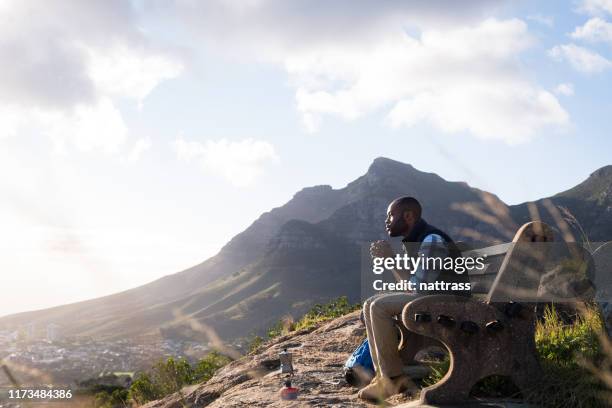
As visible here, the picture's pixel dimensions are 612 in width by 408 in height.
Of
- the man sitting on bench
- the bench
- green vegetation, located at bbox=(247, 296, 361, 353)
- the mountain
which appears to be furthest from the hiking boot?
the mountain

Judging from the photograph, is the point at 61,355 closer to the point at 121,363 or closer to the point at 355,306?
the point at 121,363

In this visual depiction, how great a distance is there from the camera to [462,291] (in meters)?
5.17

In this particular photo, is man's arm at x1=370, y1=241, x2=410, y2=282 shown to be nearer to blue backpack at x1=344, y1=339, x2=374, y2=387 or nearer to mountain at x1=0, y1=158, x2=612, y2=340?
blue backpack at x1=344, y1=339, x2=374, y2=387

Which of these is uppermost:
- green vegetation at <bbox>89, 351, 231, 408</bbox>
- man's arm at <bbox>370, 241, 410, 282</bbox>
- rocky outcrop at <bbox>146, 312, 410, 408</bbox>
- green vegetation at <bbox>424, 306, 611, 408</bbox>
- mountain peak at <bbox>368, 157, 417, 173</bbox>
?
mountain peak at <bbox>368, 157, 417, 173</bbox>

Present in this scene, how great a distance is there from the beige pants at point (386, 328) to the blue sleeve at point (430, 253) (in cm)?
19

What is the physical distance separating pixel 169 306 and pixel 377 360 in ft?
469

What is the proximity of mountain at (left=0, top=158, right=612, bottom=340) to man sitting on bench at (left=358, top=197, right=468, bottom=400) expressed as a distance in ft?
320

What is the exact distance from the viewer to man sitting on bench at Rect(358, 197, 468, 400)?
17.4 ft

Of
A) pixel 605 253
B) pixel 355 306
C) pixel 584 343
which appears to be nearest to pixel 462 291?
pixel 584 343

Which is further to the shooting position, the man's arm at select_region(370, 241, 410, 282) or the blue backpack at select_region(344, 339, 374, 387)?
the blue backpack at select_region(344, 339, 374, 387)

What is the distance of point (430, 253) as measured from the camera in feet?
17.3

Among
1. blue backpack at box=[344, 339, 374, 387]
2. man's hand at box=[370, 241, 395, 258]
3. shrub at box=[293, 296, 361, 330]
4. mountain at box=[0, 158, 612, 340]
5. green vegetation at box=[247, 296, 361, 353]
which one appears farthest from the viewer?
A: mountain at box=[0, 158, 612, 340]

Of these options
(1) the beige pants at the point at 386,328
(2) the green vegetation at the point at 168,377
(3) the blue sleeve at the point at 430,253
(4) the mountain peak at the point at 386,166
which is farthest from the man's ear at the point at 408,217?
(4) the mountain peak at the point at 386,166

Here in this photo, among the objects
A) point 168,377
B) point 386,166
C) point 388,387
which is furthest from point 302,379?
point 386,166
